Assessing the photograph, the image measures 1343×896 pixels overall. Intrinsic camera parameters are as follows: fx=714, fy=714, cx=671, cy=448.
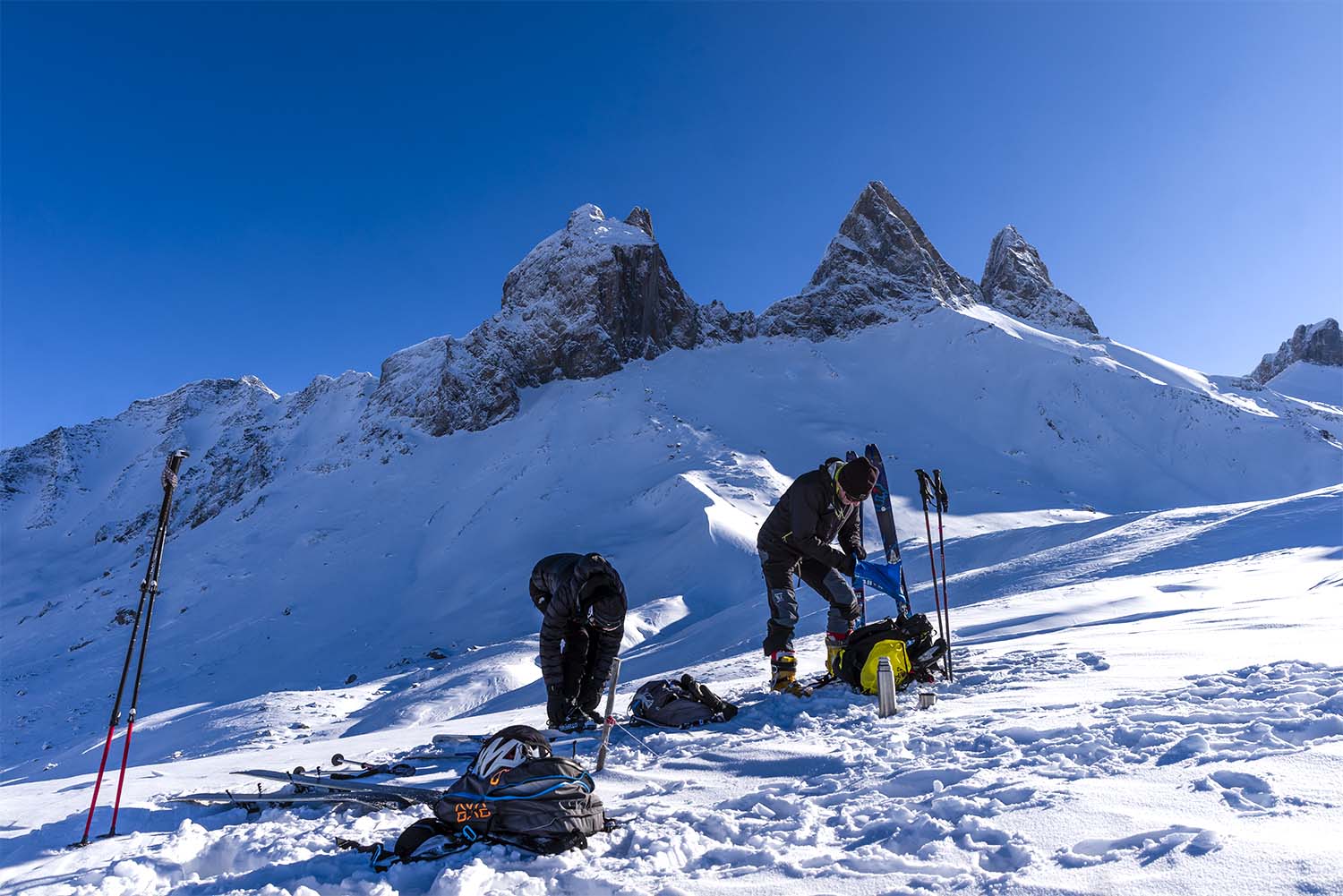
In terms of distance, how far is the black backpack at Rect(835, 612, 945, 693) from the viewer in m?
6.57

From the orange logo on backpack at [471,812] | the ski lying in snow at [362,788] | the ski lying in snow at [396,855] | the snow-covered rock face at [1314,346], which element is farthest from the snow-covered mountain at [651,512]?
the snow-covered rock face at [1314,346]

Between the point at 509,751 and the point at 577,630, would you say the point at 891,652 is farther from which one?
the point at 509,751

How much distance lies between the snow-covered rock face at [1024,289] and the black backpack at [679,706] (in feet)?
272

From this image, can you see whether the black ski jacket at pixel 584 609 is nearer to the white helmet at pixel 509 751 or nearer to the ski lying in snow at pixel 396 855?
the white helmet at pixel 509 751

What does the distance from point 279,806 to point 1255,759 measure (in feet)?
18.3

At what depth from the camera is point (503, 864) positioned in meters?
3.43

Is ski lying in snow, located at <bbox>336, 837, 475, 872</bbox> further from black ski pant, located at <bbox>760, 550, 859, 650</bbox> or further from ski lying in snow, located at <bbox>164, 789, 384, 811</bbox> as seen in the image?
black ski pant, located at <bbox>760, 550, 859, 650</bbox>

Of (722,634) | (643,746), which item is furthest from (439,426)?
(643,746)

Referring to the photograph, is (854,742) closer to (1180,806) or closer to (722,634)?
(1180,806)

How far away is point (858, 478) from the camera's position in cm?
736

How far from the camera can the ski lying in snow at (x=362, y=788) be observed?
183 inches

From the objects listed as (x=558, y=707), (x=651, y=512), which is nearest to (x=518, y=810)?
(x=558, y=707)

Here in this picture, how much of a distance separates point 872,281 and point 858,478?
73193 millimetres

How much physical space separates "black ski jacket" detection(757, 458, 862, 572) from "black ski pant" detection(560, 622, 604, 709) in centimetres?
218
